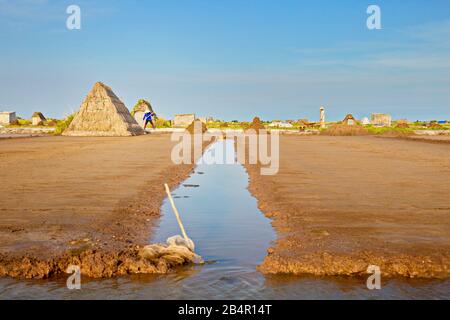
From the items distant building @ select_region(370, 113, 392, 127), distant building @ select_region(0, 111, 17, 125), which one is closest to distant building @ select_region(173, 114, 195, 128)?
distant building @ select_region(0, 111, 17, 125)

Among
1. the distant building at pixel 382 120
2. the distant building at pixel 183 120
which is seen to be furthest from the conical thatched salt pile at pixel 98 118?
the distant building at pixel 382 120

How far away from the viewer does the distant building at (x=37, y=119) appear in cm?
7950

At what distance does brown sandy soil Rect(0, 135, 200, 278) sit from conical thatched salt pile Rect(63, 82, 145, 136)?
34590mm

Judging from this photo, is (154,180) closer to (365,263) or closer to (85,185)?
(85,185)

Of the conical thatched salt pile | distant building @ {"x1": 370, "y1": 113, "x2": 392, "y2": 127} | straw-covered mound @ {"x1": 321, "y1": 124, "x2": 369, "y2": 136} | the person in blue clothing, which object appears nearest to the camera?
the conical thatched salt pile

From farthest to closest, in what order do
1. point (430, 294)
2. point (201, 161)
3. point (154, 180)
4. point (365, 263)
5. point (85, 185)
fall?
point (201, 161) → point (154, 180) → point (85, 185) → point (365, 263) → point (430, 294)

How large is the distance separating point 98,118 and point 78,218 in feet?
144

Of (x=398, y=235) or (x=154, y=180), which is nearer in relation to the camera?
(x=398, y=235)

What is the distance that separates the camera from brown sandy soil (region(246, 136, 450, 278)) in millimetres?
6023

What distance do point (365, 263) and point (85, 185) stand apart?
783 cm

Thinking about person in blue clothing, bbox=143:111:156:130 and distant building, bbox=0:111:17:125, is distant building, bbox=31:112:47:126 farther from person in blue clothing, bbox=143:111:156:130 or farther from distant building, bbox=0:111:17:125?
person in blue clothing, bbox=143:111:156:130
